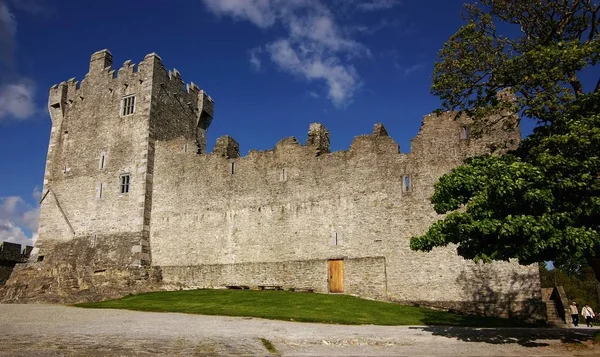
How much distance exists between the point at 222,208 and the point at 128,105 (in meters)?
11.1

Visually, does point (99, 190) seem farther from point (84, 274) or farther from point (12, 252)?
point (12, 252)

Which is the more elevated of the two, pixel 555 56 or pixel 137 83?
pixel 137 83

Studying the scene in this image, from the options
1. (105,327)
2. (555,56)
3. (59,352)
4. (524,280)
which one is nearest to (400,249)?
(524,280)

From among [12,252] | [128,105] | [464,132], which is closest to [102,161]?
[128,105]

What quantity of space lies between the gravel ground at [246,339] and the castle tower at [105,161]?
615 inches

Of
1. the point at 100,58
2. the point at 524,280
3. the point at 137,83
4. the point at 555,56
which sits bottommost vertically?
the point at 524,280

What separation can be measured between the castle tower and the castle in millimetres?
97

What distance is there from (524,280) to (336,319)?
10.3 meters

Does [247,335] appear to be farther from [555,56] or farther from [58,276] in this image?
[58,276]

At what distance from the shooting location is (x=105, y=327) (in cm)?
1561

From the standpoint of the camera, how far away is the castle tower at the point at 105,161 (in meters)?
34.4

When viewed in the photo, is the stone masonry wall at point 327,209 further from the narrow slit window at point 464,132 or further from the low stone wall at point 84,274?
the low stone wall at point 84,274

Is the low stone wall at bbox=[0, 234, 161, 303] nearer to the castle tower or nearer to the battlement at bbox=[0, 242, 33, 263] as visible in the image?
the castle tower

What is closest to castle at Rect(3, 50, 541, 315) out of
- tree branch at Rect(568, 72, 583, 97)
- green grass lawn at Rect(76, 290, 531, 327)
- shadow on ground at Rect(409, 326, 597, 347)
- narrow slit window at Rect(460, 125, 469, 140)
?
narrow slit window at Rect(460, 125, 469, 140)
